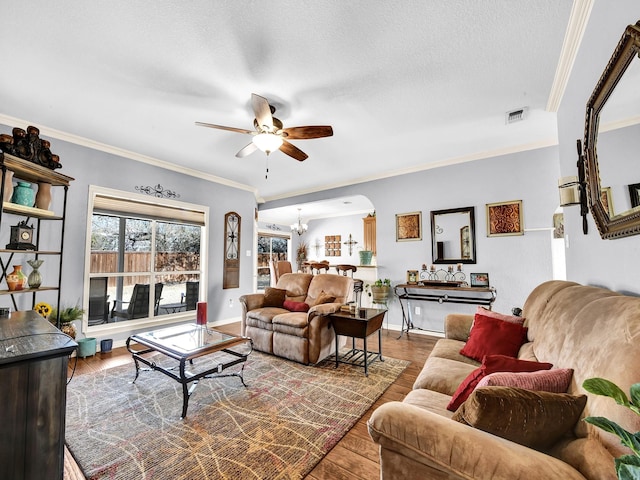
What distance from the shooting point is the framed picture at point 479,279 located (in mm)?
3982

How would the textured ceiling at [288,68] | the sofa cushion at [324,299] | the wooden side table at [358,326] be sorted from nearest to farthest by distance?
the textured ceiling at [288,68] < the wooden side table at [358,326] < the sofa cushion at [324,299]

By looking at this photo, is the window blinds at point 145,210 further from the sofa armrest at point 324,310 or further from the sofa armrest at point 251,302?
the sofa armrest at point 324,310

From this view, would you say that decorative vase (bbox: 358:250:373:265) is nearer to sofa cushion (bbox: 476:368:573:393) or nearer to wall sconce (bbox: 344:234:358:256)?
wall sconce (bbox: 344:234:358:256)

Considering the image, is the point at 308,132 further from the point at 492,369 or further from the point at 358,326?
the point at 492,369

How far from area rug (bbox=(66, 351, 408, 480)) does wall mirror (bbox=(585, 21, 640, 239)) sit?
2035 millimetres

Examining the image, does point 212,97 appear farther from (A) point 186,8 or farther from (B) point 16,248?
(B) point 16,248

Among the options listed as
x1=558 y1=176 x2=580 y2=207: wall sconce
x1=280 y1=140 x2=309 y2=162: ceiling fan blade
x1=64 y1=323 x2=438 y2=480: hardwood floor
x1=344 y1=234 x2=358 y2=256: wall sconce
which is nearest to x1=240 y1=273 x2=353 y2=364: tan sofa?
x1=64 y1=323 x2=438 y2=480: hardwood floor

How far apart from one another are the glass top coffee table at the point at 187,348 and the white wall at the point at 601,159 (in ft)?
8.79

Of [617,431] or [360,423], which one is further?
[360,423]

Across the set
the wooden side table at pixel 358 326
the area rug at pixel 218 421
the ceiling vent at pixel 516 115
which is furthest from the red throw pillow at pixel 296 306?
the ceiling vent at pixel 516 115

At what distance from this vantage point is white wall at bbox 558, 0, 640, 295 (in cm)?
140

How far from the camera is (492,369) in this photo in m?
1.34

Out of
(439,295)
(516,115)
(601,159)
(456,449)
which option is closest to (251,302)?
(439,295)

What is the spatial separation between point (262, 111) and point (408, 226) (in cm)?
310
